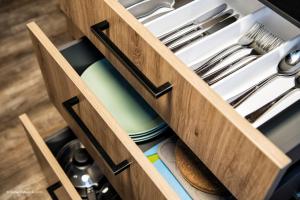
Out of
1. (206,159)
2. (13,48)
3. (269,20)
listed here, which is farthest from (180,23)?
(13,48)

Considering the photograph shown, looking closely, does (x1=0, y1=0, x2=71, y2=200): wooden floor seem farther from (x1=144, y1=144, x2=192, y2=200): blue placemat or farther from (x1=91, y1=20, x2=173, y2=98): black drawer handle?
(x1=91, y1=20, x2=173, y2=98): black drawer handle

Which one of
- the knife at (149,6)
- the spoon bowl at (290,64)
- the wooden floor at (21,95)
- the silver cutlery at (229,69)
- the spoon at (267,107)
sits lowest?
the spoon at (267,107)

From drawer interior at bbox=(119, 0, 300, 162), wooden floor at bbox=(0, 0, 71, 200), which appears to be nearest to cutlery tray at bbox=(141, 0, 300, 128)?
drawer interior at bbox=(119, 0, 300, 162)

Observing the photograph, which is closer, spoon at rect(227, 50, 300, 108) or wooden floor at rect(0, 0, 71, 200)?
spoon at rect(227, 50, 300, 108)

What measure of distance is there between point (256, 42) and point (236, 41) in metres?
0.04

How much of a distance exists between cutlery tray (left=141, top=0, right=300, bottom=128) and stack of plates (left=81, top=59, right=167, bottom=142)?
17 centimetres

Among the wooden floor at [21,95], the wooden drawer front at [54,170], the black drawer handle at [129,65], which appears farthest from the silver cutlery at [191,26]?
the wooden floor at [21,95]

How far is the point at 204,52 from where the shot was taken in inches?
28.8

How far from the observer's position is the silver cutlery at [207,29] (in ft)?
2.49

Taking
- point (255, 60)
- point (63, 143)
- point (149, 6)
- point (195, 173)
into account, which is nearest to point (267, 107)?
point (255, 60)

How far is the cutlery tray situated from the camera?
2.19 ft

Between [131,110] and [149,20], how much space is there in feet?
0.64

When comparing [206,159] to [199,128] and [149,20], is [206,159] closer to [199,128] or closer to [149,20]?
[199,128]

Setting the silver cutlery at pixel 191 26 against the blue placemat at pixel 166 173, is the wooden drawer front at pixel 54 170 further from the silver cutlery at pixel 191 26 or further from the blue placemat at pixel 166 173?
the silver cutlery at pixel 191 26
